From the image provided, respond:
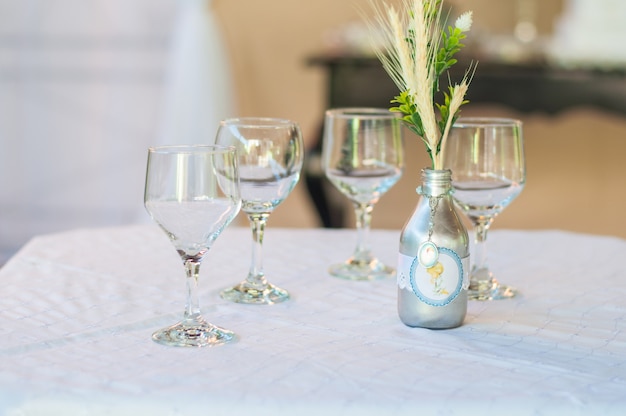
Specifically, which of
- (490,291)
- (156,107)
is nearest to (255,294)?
Answer: (490,291)

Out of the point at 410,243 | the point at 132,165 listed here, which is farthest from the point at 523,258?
the point at 132,165

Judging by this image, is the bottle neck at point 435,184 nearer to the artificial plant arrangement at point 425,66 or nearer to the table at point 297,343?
the artificial plant arrangement at point 425,66

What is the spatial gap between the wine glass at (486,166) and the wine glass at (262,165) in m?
0.19

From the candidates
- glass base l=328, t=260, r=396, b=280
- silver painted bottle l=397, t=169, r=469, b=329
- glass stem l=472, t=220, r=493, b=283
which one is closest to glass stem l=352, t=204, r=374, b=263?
glass base l=328, t=260, r=396, b=280

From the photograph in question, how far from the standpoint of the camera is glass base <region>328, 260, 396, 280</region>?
3.94 ft

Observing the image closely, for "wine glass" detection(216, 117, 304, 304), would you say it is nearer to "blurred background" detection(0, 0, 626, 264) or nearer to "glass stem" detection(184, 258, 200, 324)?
"glass stem" detection(184, 258, 200, 324)

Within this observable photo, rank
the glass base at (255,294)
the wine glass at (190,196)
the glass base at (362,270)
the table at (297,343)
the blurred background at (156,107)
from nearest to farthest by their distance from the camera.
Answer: the table at (297,343), the wine glass at (190,196), the glass base at (255,294), the glass base at (362,270), the blurred background at (156,107)

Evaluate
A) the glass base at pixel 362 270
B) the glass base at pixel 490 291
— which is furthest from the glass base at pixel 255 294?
the glass base at pixel 490 291

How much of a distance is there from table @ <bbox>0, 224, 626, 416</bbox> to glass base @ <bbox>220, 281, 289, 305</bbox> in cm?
2

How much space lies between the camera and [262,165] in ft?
3.56

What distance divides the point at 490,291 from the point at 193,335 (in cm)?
38

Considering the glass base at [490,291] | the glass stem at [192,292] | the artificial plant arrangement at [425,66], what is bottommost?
the glass base at [490,291]

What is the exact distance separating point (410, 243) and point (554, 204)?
9.99ft

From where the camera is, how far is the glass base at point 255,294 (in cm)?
108
